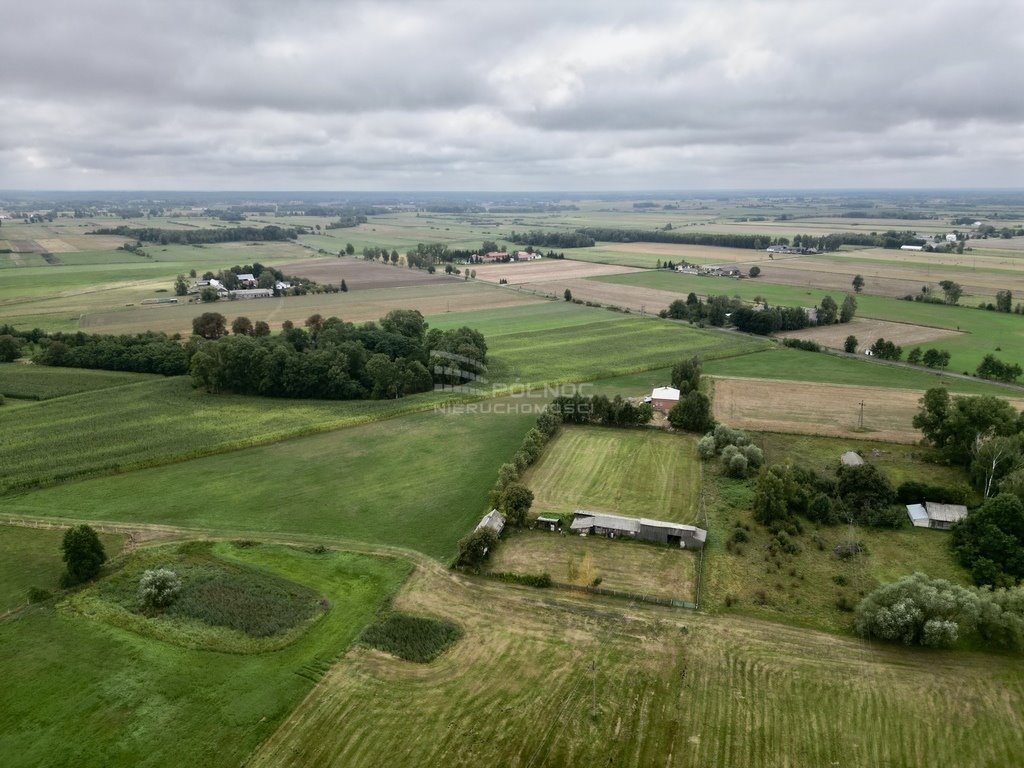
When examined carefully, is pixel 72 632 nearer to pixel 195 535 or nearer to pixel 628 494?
pixel 195 535

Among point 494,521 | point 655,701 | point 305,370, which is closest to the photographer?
point 655,701

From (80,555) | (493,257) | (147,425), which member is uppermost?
(493,257)

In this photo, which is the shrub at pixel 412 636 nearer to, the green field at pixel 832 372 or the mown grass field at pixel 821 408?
the mown grass field at pixel 821 408

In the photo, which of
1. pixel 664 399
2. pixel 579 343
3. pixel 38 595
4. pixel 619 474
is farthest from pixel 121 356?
pixel 664 399

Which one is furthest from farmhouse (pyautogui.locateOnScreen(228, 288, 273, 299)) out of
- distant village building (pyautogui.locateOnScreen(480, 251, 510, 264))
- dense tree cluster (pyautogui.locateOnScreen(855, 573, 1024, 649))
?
dense tree cluster (pyautogui.locateOnScreen(855, 573, 1024, 649))

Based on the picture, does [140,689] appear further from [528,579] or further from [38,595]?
[528,579]
